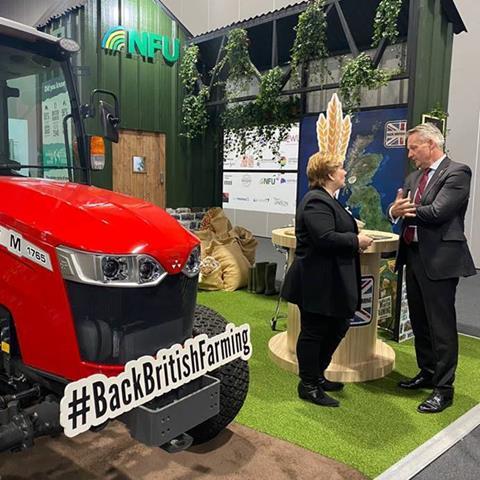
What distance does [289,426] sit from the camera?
2707mm

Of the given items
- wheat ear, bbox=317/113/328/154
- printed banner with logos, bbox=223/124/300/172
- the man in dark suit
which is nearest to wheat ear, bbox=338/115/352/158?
wheat ear, bbox=317/113/328/154

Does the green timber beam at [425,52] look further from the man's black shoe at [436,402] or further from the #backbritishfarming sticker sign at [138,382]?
the #backbritishfarming sticker sign at [138,382]

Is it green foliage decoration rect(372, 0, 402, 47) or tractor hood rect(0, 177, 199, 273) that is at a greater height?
green foliage decoration rect(372, 0, 402, 47)

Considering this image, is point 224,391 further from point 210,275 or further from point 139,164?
point 139,164

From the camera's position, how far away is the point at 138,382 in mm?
1652

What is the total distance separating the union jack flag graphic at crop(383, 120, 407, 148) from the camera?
4.28 metres

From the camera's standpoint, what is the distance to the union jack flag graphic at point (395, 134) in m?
4.28

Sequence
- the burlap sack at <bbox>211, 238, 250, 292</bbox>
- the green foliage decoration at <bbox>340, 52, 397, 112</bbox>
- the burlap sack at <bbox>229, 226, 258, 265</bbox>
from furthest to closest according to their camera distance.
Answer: the burlap sack at <bbox>229, 226, 258, 265</bbox>
the burlap sack at <bbox>211, 238, 250, 292</bbox>
the green foliage decoration at <bbox>340, 52, 397, 112</bbox>

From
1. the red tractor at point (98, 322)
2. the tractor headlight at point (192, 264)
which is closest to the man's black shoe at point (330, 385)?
the red tractor at point (98, 322)

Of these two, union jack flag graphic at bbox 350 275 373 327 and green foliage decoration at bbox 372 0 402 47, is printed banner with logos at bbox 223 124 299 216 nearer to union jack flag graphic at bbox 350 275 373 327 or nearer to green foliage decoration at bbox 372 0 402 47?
green foliage decoration at bbox 372 0 402 47

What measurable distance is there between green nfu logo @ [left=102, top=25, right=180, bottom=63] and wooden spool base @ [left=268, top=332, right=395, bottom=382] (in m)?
4.16

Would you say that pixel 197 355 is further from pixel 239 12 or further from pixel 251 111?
pixel 239 12

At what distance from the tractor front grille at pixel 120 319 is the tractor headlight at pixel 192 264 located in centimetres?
6

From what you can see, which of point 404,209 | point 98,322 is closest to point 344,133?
point 404,209
